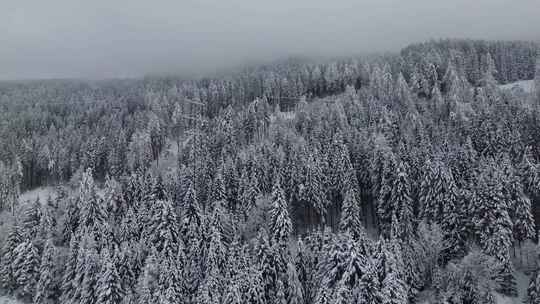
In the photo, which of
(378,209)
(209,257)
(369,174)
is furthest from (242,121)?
(209,257)

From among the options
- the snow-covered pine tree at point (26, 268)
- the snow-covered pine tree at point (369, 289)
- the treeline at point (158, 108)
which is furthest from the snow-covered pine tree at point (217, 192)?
the treeline at point (158, 108)

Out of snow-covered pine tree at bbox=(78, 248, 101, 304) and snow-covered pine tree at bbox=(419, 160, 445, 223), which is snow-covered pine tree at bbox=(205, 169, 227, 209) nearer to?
snow-covered pine tree at bbox=(78, 248, 101, 304)

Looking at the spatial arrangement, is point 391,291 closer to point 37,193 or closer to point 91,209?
point 91,209

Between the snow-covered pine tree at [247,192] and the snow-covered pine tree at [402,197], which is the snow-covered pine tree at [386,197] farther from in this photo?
the snow-covered pine tree at [247,192]

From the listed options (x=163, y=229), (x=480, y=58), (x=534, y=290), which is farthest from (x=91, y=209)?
(x=480, y=58)

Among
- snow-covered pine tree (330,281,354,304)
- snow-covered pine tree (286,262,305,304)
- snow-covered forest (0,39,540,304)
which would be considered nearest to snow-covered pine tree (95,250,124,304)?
snow-covered forest (0,39,540,304)
